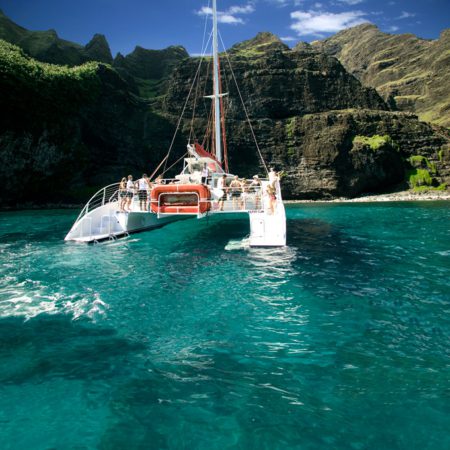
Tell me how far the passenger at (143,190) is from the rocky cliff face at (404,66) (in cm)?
8019

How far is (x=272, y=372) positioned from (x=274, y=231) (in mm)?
9776

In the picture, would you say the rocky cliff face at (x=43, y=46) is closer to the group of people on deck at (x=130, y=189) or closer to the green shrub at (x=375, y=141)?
the green shrub at (x=375, y=141)

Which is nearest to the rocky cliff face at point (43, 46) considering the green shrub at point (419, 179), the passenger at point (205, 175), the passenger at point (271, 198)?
the passenger at point (205, 175)

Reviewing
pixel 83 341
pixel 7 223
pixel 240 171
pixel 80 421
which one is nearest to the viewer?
pixel 80 421

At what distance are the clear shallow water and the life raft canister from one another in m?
3.87

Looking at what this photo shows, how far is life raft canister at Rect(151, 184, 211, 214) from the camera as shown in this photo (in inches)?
608

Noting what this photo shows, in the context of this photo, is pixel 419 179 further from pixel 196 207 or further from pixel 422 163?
pixel 196 207

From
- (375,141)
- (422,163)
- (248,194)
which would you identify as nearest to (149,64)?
(375,141)

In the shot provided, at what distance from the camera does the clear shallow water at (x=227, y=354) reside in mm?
4137

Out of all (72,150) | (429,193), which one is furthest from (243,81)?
(429,193)

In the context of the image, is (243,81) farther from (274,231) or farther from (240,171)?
(274,231)

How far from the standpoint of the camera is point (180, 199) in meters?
16.0

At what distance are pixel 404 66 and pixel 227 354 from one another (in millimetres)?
172268

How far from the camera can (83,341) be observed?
650cm
